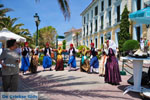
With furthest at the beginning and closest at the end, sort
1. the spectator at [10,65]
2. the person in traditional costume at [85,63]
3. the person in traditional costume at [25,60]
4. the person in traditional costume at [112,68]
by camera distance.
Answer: the person in traditional costume at [85,63] → the person in traditional costume at [25,60] → the person in traditional costume at [112,68] → the spectator at [10,65]

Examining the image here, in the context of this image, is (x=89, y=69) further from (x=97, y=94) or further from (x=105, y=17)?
(x=105, y=17)

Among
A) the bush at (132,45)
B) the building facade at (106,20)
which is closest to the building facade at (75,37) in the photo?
the building facade at (106,20)

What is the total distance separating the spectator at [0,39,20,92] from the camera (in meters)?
3.35

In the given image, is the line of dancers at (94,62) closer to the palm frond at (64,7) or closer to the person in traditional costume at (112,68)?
the person in traditional costume at (112,68)

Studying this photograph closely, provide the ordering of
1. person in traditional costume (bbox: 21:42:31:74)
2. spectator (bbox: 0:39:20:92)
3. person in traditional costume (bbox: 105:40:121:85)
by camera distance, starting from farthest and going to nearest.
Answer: person in traditional costume (bbox: 21:42:31:74) → person in traditional costume (bbox: 105:40:121:85) → spectator (bbox: 0:39:20:92)

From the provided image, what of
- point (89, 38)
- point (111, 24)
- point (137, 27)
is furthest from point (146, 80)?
point (89, 38)

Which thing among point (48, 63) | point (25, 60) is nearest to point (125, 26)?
point (48, 63)

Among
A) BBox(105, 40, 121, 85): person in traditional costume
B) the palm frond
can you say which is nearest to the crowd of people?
BBox(105, 40, 121, 85): person in traditional costume

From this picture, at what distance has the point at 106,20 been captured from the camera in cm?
2475

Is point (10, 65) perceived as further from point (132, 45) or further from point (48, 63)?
point (132, 45)

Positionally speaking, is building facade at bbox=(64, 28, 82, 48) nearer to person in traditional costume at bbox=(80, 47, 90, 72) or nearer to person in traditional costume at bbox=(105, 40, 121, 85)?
person in traditional costume at bbox=(80, 47, 90, 72)

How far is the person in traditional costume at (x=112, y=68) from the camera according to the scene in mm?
5465

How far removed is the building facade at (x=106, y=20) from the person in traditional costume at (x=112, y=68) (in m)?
11.6

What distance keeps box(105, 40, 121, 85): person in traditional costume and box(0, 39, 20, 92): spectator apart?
347 cm
